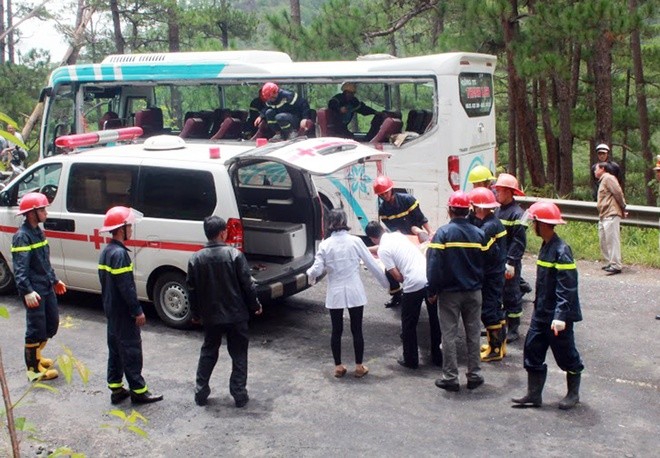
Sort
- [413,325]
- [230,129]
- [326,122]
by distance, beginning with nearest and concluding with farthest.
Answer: [413,325], [326,122], [230,129]

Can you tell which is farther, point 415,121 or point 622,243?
point 622,243

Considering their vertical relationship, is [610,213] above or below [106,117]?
below

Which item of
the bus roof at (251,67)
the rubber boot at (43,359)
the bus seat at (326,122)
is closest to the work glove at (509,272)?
the bus roof at (251,67)

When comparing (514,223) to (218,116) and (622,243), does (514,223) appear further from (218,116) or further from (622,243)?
(218,116)

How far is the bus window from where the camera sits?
1448 cm

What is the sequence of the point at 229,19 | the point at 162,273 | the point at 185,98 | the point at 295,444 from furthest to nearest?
the point at 229,19 < the point at 185,98 < the point at 162,273 < the point at 295,444

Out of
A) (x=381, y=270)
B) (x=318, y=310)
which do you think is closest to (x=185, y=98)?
(x=318, y=310)

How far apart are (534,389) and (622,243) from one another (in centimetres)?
659

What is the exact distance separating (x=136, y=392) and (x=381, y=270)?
2.25 meters

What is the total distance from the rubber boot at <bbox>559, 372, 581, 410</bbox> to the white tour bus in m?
4.59

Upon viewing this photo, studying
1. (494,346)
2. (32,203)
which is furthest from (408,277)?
(32,203)

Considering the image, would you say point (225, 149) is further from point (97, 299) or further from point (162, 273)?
point (97, 299)

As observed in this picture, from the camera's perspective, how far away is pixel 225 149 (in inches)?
328

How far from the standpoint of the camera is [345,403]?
21.4 feet
